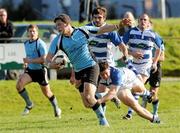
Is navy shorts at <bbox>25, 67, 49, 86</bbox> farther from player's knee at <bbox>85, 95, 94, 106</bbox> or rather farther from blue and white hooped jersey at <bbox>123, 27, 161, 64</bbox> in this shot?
player's knee at <bbox>85, 95, 94, 106</bbox>

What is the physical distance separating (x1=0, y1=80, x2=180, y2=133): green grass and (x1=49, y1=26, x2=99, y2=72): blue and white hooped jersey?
1.18 metres

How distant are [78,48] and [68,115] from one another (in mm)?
4920

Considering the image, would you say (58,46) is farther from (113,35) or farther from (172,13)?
(172,13)

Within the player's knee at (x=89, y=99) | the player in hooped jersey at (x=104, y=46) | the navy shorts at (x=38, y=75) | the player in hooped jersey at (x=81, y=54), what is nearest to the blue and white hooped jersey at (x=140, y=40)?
the player in hooped jersey at (x=104, y=46)

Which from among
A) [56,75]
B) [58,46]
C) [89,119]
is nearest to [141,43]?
[89,119]

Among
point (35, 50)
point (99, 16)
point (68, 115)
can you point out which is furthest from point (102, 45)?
point (68, 115)

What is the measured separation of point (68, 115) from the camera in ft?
72.7

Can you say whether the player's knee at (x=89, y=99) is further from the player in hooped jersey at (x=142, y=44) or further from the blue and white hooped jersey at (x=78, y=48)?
the player in hooped jersey at (x=142, y=44)

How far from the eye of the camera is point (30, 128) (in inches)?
702

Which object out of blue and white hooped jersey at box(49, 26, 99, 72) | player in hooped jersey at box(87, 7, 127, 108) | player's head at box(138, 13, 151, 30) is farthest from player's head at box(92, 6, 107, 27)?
player's head at box(138, 13, 151, 30)

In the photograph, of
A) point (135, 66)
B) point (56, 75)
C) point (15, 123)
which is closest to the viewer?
point (15, 123)

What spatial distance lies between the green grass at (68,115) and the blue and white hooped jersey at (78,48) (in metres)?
1.18

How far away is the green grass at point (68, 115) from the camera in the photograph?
1714cm

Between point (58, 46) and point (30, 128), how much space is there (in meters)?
1.63
